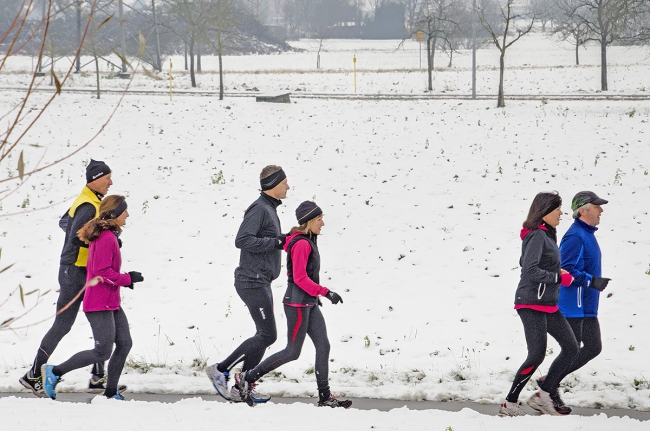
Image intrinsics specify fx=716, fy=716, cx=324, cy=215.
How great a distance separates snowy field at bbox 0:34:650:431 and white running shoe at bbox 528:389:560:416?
37cm

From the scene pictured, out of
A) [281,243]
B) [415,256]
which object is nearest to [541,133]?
[415,256]

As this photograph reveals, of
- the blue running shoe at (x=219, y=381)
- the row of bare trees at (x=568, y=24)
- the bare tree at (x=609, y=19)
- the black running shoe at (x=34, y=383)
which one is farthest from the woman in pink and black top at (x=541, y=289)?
the bare tree at (x=609, y=19)

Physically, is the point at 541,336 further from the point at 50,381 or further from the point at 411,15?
the point at 411,15

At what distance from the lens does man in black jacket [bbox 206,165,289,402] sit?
5.55m

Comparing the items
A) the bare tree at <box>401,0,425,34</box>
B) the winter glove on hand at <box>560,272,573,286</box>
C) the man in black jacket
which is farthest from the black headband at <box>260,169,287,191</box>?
the bare tree at <box>401,0,425,34</box>

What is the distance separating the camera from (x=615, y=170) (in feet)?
49.1

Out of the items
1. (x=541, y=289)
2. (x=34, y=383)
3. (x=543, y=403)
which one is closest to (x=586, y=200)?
(x=541, y=289)

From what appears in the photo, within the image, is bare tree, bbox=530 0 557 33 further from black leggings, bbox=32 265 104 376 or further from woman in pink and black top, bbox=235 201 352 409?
black leggings, bbox=32 265 104 376

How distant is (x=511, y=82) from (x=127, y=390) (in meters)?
32.5

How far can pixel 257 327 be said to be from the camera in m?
5.75

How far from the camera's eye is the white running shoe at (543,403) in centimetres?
549

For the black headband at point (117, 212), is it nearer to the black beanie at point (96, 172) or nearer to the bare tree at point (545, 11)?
the black beanie at point (96, 172)

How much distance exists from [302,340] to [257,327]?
16.6 inches

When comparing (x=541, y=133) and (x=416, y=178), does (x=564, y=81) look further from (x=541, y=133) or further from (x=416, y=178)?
(x=416, y=178)
